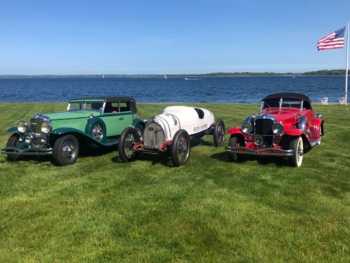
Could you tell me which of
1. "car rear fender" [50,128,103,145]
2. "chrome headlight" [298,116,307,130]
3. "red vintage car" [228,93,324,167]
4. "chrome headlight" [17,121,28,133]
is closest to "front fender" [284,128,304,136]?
"red vintage car" [228,93,324,167]

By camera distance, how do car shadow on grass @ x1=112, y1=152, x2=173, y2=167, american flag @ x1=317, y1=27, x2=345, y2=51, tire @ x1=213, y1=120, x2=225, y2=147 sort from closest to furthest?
car shadow on grass @ x1=112, y1=152, x2=173, y2=167 → tire @ x1=213, y1=120, x2=225, y2=147 → american flag @ x1=317, y1=27, x2=345, y2=51

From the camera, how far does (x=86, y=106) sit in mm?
12719

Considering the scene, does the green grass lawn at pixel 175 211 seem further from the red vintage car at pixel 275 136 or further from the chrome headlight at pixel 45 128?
the chrome headlight at pixel 45 128

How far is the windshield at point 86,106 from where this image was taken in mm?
12625

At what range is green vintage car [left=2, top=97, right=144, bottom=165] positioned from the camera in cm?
1088

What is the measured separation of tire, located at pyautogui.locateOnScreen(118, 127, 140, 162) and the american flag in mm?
21694

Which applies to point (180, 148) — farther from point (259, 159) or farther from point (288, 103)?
point (288, 103)

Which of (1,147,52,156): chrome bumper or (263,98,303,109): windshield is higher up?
(263,98,303,109): windshield

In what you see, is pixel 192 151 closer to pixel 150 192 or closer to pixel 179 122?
pixel 179 122

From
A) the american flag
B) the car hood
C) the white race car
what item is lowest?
the white race car

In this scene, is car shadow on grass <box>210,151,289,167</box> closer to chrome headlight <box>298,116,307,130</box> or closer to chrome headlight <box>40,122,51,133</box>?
chrome headlight <box>298,116,307,130</box>

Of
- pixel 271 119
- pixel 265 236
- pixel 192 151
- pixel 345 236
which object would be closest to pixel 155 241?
pixel 265 236

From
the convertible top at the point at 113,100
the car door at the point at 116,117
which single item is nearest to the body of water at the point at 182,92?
the convertible top at the point at 113,100

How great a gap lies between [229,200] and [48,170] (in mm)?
4853
